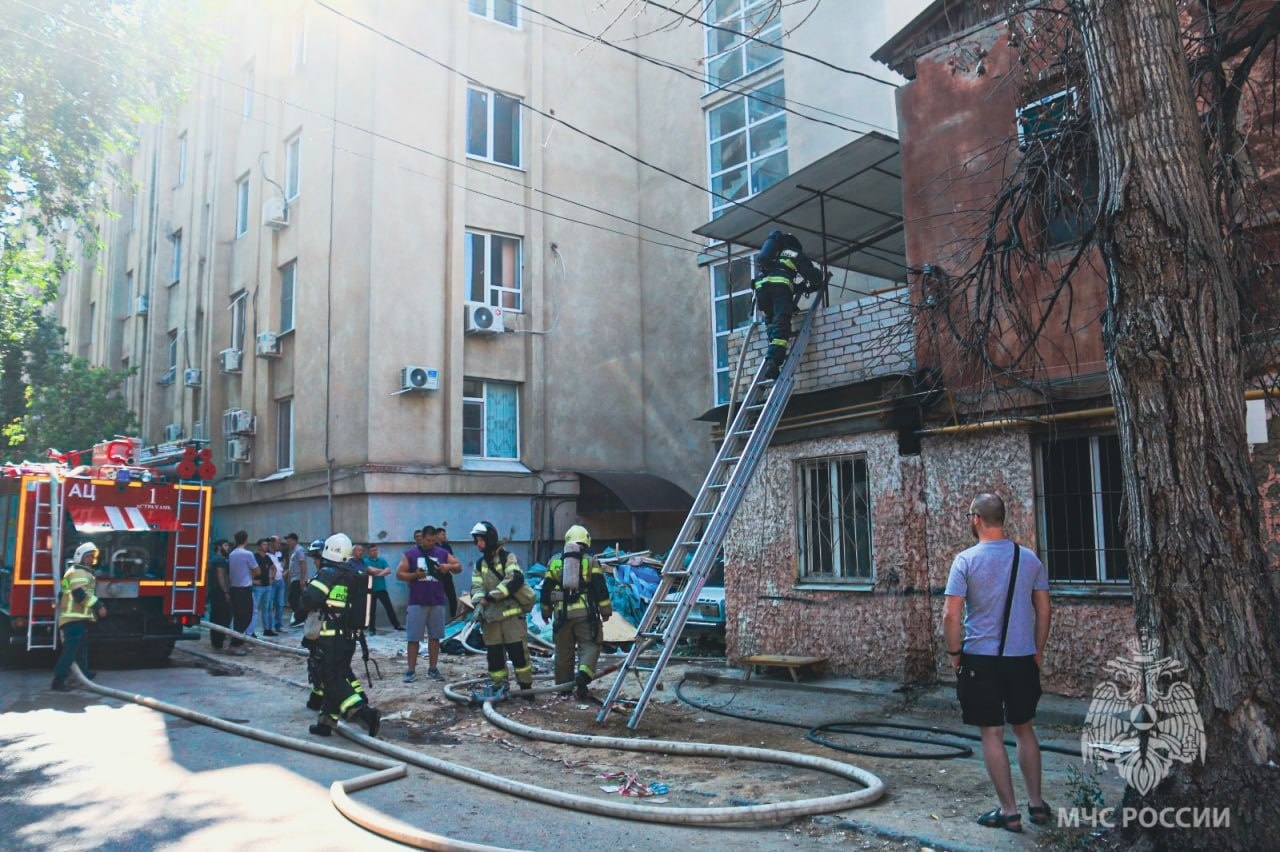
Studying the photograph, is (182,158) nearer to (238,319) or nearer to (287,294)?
(238,319)

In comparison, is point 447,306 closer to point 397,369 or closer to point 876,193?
point 397,369

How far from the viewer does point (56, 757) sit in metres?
7.19

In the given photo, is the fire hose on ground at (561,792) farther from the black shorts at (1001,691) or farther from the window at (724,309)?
the window at (724,309)

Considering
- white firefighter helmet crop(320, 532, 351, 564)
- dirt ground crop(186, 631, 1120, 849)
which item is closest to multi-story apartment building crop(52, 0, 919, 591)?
dirt ground crop(186, 631, 1120, 849)

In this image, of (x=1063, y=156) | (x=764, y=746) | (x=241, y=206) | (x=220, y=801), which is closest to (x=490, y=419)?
(x=241, y=206)

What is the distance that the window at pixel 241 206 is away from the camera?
23719 millimetres

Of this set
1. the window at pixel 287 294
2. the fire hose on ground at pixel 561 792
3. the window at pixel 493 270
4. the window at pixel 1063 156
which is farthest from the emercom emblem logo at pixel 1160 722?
the window at pixel 287 294

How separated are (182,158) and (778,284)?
2418 cm

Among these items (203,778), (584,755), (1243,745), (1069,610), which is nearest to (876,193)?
(1069,610)

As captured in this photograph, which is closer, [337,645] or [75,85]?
[337,645]

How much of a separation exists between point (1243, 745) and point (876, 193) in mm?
8475

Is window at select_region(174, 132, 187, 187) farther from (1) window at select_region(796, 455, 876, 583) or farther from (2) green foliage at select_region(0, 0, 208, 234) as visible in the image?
(1) window at select_region(796, 455, 876, 583)

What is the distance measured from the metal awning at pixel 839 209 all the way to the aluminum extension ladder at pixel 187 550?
8028mm

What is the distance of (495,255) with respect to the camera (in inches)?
778
